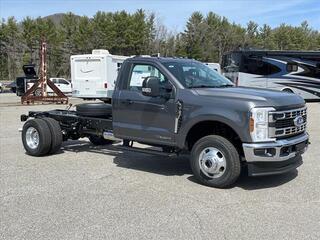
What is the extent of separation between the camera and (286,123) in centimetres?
711

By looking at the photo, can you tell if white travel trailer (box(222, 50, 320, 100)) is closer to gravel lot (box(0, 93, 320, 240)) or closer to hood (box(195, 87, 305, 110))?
gravel lot (box(0, 93, 320, 240))

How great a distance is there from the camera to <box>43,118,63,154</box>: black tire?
9773 mm

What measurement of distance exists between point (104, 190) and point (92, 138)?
4.27 m

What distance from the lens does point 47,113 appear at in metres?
10.6

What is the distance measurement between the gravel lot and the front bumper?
0.33 meters

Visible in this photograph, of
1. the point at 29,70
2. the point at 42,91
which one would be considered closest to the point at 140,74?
the point at 42,91

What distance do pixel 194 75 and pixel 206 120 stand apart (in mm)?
1189

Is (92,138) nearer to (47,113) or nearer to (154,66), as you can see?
(47,113)

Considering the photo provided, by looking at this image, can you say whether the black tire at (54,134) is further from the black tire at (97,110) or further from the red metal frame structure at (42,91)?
the red metal frame structure at (42,91)

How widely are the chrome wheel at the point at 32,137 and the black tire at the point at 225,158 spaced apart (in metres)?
4.05

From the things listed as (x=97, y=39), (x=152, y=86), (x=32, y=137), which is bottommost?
(x=32, y=137)

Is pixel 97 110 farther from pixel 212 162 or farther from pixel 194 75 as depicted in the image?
pixel 212 162

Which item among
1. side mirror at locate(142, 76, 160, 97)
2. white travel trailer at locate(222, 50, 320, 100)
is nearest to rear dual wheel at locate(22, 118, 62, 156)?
side mirror at locate(142, 76, 160, 97)

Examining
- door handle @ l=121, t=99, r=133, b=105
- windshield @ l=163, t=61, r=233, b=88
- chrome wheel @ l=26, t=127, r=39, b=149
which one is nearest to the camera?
windshield @ l=163, t=61, r=233, b=88
